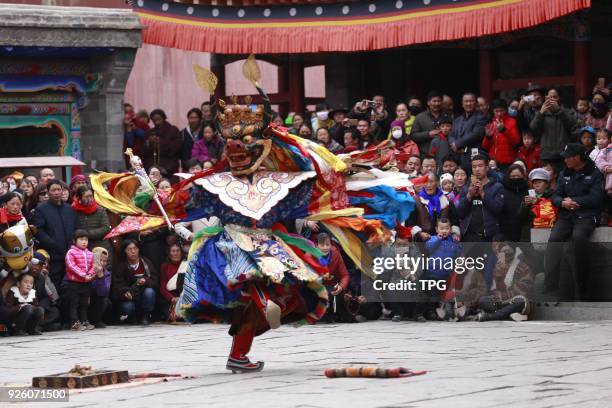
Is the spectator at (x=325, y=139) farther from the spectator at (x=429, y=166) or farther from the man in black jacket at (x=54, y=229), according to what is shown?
the man in black jacket at (x=54, y=229)

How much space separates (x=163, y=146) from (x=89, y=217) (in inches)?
149

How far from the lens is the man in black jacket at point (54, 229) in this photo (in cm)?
1645

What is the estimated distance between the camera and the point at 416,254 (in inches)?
640

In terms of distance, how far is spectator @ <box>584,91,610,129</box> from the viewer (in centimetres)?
1698

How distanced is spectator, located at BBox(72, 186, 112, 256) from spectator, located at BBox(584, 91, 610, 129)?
5412 mm

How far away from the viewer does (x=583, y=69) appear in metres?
18.8

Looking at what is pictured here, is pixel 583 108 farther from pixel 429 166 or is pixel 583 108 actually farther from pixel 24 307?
pixel 24 307

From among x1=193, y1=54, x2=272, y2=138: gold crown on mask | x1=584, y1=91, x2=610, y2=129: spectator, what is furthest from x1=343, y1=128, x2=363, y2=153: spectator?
x1=193, y1=54, x2=272, y2=138: gold crown on mask

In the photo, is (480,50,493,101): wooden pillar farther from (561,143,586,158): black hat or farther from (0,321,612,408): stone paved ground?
(0,321,612,408): stone paved ground

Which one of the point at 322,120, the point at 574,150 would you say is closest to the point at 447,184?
the point at 574,150

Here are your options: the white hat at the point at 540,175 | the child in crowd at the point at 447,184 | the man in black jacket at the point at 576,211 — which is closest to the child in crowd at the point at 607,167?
the man in black jacket at the point at 576,211

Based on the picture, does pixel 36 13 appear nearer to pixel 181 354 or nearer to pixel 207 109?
pixel 207 109

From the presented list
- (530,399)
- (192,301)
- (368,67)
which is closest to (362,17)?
(368,67)

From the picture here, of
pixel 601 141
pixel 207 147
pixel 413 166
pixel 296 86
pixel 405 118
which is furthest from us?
pixel 296 86
